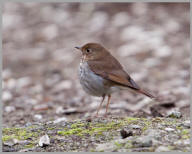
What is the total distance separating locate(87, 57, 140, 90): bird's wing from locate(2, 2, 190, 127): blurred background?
3.05 feet

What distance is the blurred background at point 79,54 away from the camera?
310 inches

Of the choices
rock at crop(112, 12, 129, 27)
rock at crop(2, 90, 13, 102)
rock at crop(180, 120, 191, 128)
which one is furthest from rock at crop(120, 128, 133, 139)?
rock at crop(112, 12, 129, 27)

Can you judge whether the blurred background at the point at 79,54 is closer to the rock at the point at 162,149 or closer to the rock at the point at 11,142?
the rock at the point at 11,142

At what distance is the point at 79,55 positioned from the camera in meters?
11.1

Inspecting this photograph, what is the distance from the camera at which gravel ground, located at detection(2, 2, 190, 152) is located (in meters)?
7.76

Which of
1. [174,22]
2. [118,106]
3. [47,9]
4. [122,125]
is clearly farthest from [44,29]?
[122,125]

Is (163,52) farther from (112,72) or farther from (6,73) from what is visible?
(112,72)

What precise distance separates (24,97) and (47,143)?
4.36m

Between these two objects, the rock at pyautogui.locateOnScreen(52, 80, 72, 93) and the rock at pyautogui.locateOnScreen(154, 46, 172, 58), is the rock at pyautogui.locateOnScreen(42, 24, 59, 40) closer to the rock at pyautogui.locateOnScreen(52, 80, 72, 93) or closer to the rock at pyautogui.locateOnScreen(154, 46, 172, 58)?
the rock at pyautogui.locateOnScreen(52, 80, 72, 93)

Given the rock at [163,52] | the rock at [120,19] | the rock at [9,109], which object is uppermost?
the rock at [120,19]

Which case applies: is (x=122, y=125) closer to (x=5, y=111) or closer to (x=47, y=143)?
(x=47, y=143)

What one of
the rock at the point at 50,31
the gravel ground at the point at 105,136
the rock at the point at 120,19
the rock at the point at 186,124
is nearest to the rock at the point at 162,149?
the gravel ground at the point at 105,136

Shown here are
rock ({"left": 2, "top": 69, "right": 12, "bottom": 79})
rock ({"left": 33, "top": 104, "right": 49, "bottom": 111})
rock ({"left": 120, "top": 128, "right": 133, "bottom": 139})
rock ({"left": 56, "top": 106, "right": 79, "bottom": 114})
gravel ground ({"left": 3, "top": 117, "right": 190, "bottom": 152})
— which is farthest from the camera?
rock ({"left": 2, "top": 69, "right": 12, "bottom": 79})

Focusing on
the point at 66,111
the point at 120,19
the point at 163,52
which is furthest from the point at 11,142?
the point at 120,19
